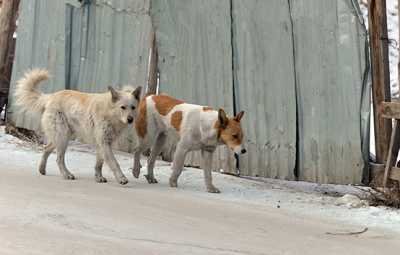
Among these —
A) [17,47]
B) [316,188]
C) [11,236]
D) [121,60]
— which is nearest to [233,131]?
[316,188]

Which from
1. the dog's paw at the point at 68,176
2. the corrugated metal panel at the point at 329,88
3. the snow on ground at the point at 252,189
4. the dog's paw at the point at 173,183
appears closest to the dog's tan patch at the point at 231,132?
the snow on ground at the point at 252,189

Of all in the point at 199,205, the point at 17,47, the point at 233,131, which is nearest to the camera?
the point at 199,205

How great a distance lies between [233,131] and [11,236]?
3.55m

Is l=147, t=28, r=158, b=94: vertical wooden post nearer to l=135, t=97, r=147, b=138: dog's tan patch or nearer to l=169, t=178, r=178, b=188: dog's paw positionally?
l=135, t=97, r=147, b=138: dog's tan patch

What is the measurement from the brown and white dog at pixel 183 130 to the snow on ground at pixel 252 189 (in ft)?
0.94

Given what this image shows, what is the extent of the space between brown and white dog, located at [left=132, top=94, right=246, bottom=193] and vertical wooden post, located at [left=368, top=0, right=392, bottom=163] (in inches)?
61.1

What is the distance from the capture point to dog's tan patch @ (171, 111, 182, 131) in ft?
23.4

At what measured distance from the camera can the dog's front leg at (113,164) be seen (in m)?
6.72

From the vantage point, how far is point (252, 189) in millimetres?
7188

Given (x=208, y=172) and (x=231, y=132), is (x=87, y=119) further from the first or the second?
(x=231, y=132)

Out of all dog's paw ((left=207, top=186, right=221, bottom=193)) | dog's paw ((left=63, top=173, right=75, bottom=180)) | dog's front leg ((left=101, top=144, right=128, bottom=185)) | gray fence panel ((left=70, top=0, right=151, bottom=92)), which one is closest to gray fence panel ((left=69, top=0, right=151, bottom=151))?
gray fence panel ((left=70, top=0, right=151, bottom=92))

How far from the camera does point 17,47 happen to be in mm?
9422

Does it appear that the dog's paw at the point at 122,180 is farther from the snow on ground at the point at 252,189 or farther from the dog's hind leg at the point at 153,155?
the dog's hind leg at the point at 153,155

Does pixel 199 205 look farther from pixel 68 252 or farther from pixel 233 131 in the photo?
pixel 68 252
